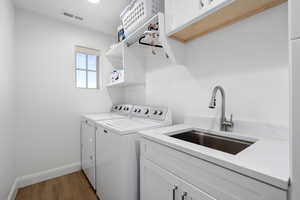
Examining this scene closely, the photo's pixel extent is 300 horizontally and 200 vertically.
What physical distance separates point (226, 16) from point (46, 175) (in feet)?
9.84

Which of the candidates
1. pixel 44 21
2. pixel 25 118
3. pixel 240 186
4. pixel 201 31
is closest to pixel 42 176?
pixel 25 118

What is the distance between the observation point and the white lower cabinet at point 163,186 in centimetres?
75

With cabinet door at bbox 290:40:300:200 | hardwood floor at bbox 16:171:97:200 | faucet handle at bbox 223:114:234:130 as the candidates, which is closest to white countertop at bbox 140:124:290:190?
cabinet door at bbox 290:40:300:200

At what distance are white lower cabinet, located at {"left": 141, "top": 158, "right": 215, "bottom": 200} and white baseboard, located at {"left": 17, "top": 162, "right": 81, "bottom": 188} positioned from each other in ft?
5.62

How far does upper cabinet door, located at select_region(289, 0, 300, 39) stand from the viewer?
1.41 feet

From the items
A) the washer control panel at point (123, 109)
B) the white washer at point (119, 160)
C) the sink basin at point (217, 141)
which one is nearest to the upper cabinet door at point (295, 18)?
the sink basin at point (217, 141)

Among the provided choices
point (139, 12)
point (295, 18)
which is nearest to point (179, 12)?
point (139, 12)

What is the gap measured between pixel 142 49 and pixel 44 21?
156 centimetres

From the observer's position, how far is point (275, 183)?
469 mm

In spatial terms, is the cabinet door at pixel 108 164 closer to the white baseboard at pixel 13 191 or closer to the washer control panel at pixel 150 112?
the washer control panel at pixel 150 112

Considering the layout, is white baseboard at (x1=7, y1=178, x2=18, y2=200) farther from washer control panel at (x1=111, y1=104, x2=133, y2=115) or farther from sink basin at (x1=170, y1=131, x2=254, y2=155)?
sink basin at (x1=170, y1=131, x2=254, y2=155)

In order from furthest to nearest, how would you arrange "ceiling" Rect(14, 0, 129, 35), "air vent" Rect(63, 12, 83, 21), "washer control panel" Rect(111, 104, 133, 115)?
"washer control panel" Rect(111, 104, 133, 115)
"air vent" Rect(63, 12, 83, 21)
"ceiling" Rect(14, 0, 129, 35)

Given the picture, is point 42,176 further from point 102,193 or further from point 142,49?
point 142,49

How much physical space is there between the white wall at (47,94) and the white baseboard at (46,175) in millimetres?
62
